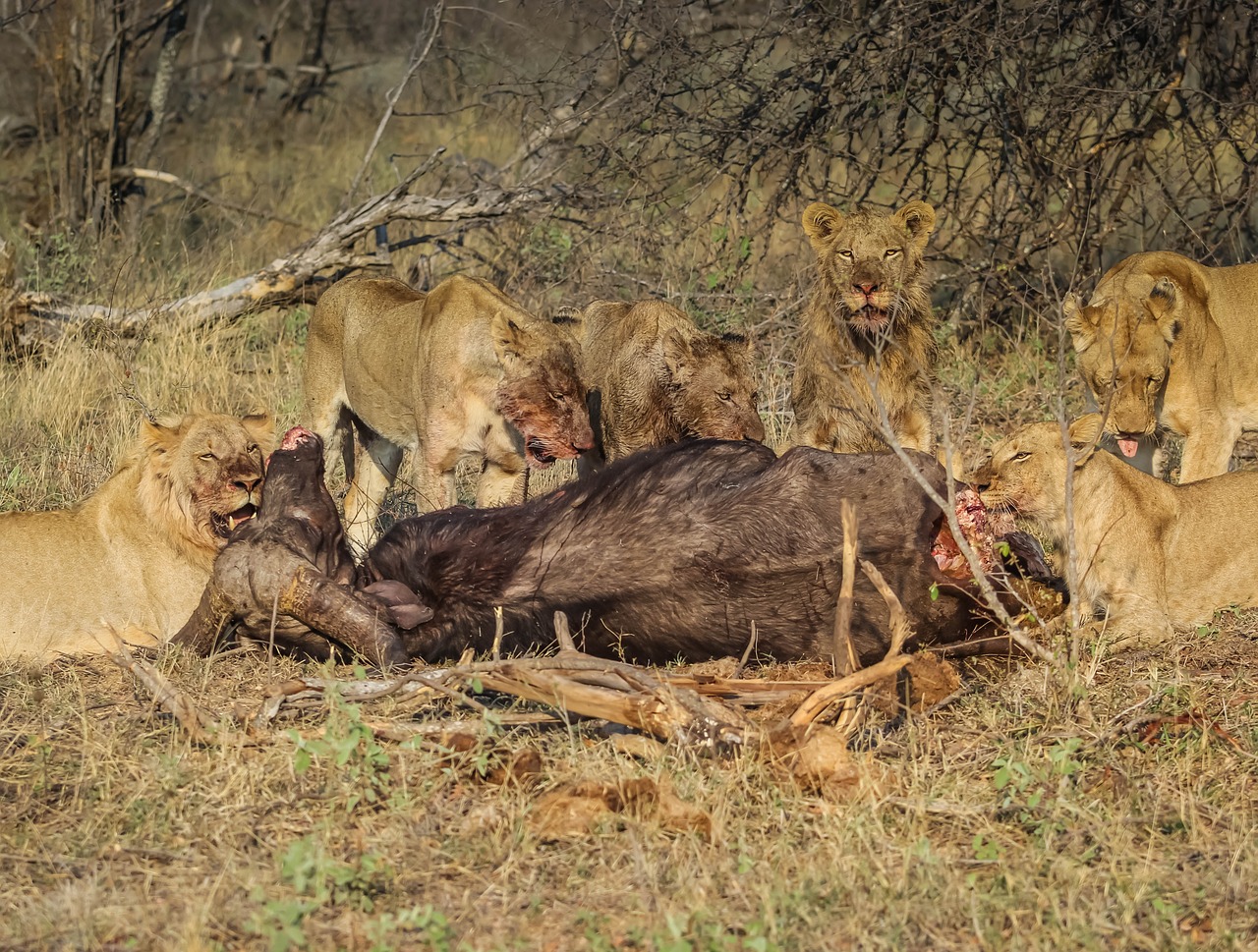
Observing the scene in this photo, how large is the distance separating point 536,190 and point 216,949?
6.82 m

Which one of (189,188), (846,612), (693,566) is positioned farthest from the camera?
(189,188)

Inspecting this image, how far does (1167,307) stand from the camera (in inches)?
253

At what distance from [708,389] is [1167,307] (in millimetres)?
1985

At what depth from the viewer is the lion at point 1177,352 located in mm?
6238

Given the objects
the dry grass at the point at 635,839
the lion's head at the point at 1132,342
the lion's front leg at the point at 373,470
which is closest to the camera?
the dry grass at the point at 635,839

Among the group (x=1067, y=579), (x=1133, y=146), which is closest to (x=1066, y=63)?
(x=1133, y=146)

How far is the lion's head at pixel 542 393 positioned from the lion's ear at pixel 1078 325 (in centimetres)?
208

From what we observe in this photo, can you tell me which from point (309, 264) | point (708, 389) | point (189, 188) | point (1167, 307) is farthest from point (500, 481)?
point (189, 188)

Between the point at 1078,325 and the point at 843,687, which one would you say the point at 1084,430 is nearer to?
the point at 1078,325

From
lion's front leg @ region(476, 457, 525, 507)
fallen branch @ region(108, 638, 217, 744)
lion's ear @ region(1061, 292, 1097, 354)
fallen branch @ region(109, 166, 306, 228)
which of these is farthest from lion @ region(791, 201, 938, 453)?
fallen branch @ region(109, 166, 306, 228)

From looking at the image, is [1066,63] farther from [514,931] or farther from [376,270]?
[514,931]

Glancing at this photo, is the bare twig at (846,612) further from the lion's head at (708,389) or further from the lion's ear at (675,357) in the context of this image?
the lion's ear at (675,357)

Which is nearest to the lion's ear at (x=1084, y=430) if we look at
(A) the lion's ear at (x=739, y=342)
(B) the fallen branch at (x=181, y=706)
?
(A) the lion's ear at (x=739, y=342)

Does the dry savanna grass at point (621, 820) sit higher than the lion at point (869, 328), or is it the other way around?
the lion at point (869, 328)
